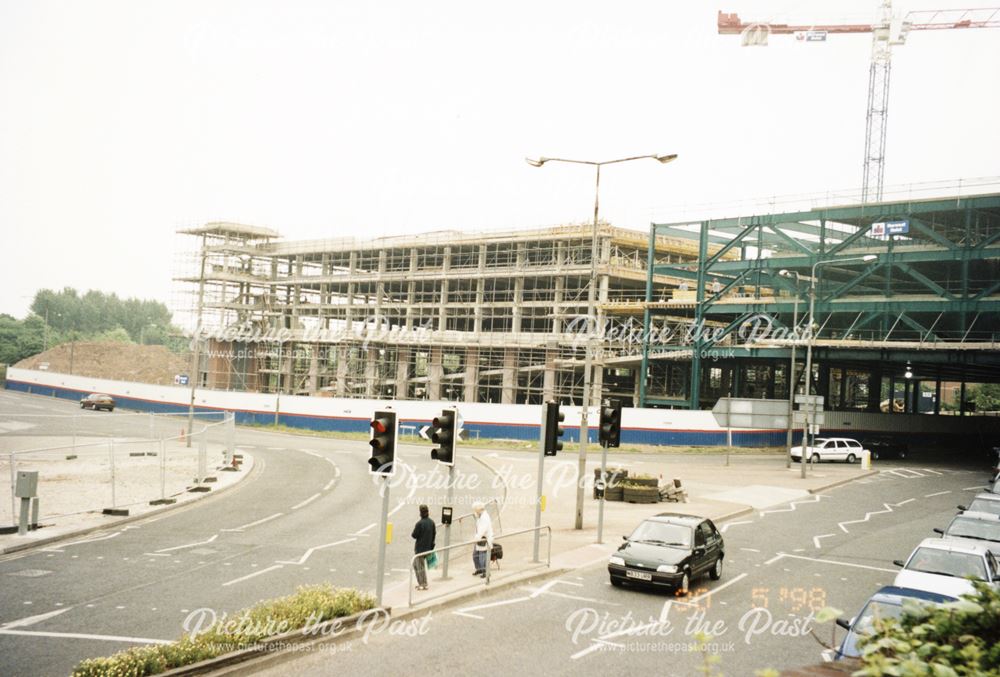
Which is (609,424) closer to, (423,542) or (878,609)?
(423,542)

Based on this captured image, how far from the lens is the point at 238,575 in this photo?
1588 centimetres

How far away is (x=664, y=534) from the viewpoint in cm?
1658

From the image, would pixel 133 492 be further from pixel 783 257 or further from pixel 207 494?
pixel 783 257

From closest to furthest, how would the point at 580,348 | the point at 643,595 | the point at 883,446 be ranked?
the point at 643,595
the point at 883,446
the point at 580,348

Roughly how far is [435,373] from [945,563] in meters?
62.6

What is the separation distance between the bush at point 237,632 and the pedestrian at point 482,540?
3064 millimetres

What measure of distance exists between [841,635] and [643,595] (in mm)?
3806

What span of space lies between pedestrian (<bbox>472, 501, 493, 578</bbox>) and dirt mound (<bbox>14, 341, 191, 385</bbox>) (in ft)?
296

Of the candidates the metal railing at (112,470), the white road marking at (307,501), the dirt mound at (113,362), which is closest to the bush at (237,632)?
the metal railing at (112,470)

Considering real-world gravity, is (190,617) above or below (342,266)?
below

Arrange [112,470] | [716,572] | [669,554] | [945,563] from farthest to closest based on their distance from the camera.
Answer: [112,470] < [716,572] < [669,554] < [945,563]

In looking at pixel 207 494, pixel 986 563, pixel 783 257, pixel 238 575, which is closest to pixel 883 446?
pixel 783 257

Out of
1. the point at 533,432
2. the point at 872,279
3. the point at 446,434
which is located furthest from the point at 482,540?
the point at 872,279

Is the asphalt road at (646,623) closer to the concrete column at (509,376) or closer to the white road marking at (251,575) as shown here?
the white road marking at (251,575)
